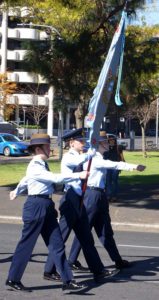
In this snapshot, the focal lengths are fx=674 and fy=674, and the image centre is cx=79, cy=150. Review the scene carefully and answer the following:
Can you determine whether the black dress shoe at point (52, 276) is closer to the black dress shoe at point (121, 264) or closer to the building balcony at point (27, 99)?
the black dress shoe at point (121, 264)

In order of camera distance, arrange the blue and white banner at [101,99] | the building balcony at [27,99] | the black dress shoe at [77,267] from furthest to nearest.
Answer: the building balcony at [27,99], the black dress shoe at [77,267], the blue and white banner at [101,99]

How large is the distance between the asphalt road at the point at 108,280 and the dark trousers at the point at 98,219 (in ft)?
1.05

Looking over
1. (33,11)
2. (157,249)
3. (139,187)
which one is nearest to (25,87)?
(33,11)

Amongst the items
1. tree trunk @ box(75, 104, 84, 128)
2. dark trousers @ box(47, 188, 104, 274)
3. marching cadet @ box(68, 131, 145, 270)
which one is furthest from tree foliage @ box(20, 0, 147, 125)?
dark trousers @ box(47, 188, 104, 274)

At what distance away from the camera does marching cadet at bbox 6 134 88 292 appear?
7.82 metres

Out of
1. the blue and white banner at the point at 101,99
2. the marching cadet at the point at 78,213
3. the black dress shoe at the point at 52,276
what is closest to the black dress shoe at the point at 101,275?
the marching cadet at the point at 78,213

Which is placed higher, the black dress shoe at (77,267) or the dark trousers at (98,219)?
the dark trousers at (98,219)

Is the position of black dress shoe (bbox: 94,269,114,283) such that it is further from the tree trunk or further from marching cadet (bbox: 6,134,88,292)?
the tree trunk

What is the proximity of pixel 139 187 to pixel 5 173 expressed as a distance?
711cm

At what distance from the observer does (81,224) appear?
8453 millimetres

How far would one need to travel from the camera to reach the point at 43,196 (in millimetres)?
7895

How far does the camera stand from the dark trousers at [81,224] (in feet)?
27.6

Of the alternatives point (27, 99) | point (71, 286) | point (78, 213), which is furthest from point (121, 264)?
point (27, 99)

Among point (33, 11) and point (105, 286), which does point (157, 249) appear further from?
point (33, 11)
